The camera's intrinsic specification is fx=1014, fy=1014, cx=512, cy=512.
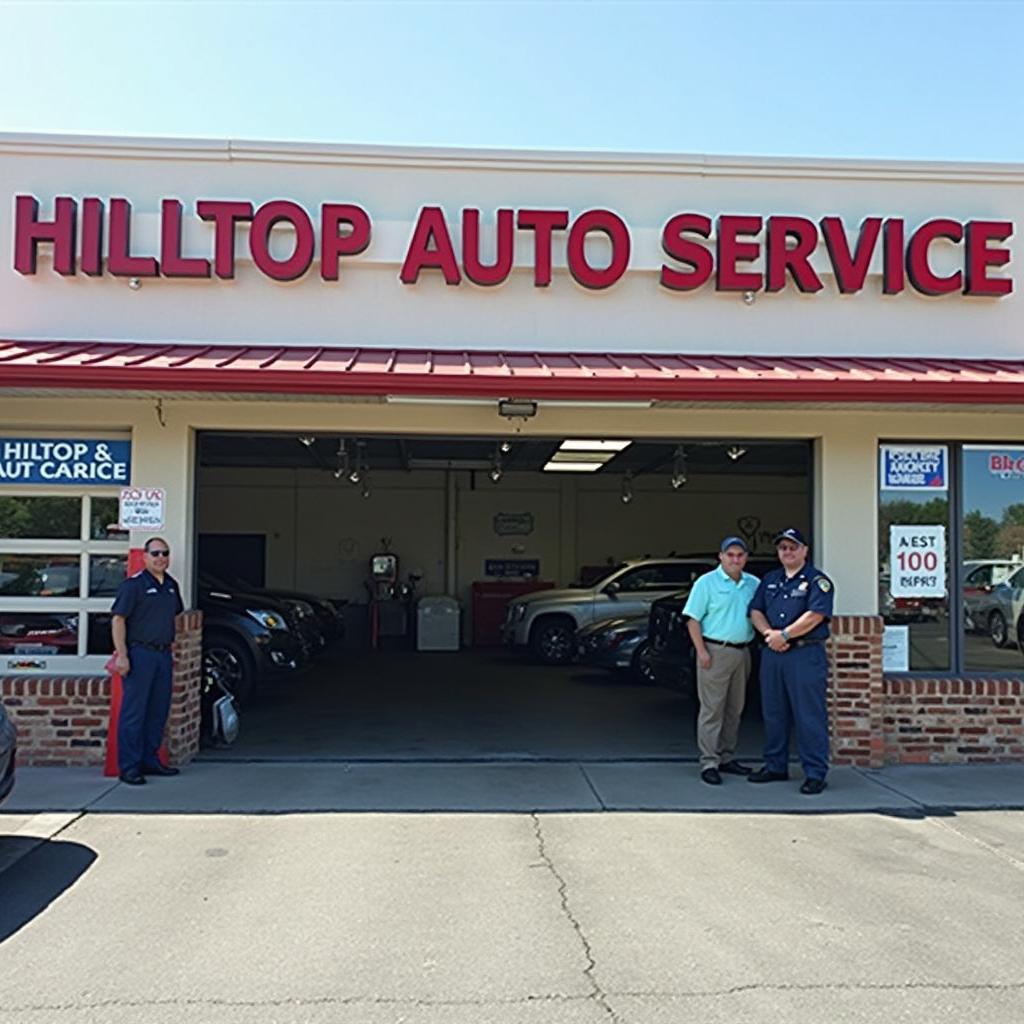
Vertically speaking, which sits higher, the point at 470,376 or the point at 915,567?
the point at 470,376

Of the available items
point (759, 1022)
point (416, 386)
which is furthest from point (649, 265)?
point (759, 1022)

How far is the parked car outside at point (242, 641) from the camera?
432 inches

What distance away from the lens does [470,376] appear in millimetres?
7426

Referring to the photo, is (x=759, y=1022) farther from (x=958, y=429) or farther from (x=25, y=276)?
(x=25, y=276)

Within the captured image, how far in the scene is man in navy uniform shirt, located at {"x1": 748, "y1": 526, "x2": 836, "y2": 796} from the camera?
7383 millimetres

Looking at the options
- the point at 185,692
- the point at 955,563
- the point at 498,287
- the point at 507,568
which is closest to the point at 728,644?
the point at 955,563

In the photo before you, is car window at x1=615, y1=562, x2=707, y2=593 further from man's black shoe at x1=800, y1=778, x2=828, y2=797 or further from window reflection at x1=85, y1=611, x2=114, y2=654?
window reflection at x1=85, y1=611, x2=114, y2=654

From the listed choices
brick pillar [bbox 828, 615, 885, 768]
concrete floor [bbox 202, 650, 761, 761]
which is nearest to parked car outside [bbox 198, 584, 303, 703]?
concrete floor [bbox 202, 650, 761, 761]

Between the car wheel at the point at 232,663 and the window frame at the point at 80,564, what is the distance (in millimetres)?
2650

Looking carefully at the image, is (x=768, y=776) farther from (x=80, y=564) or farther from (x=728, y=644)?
(x=80, y=564)

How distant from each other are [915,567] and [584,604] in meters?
7.71

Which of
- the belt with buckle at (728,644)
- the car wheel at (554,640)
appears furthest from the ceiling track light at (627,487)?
the belt with buckle at (728,644)

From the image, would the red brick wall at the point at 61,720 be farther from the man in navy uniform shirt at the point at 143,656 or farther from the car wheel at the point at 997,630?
the car wheel at the point at 997,630

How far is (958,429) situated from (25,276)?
316 inches
